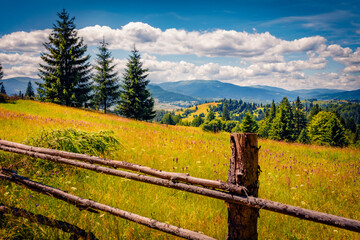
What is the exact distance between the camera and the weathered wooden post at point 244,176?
205cm

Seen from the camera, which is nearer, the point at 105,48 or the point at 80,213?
Result: the point at 80,213

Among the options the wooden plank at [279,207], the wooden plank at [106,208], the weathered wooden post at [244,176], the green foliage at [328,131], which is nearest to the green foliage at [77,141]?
the wooden plank at [106,208]

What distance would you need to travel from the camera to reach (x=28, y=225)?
9.22 ft

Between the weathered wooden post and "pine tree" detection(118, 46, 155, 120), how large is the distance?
Answer: 33.8 meters

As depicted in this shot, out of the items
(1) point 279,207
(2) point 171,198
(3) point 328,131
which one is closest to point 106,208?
(2) point 171,198

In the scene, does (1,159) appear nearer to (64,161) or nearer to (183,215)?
(64,161)

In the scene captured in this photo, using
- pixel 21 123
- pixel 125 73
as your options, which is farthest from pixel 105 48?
pixel 21 123

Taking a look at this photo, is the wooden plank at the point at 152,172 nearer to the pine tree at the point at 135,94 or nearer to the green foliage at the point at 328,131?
the pine tree at the point at 135,94

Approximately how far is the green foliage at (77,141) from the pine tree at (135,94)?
2878 cm

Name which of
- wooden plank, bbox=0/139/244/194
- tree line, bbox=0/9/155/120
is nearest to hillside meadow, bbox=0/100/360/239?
wooden plank, bbox=0/139/244/194

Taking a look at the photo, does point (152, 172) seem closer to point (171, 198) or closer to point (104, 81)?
point (171, 198)

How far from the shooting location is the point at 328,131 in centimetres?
5425

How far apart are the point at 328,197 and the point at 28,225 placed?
602 cm

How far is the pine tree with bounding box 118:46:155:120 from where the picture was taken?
35.2 metres
